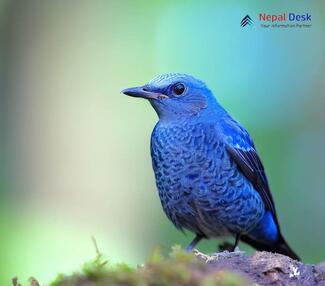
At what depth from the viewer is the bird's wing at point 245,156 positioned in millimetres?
4902

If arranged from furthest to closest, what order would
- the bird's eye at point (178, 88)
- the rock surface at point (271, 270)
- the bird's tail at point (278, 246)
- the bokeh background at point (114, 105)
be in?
1. the bokeh background at point (114, 105)
2. the bird's tail at point (278, 246)
3. the bird's eye at point (178, 88)
4. the rock surface at point (271, 270)

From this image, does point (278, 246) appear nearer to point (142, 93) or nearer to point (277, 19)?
point (142, 93)

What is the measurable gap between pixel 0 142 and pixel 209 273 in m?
8.95

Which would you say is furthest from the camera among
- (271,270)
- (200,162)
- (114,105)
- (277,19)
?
(114,105)

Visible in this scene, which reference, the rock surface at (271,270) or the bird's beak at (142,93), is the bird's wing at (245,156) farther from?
the rock surface at (271,270)

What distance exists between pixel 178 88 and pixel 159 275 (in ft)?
10.4

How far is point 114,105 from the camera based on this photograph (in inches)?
404

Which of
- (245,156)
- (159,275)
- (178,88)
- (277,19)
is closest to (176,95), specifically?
(178,88)

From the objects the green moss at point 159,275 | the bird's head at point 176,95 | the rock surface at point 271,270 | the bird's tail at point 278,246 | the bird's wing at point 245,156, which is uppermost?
the bird's head at point 176,95

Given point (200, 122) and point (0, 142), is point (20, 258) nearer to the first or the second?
point (0, 142)

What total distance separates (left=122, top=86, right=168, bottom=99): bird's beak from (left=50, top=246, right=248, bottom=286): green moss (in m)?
2.71

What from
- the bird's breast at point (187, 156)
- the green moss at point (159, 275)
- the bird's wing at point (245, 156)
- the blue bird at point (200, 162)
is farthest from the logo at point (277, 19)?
the green moss at point (159, 275)

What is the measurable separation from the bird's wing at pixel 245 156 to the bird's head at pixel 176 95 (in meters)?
0.26

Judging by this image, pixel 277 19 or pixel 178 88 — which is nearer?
pixel 178 88
